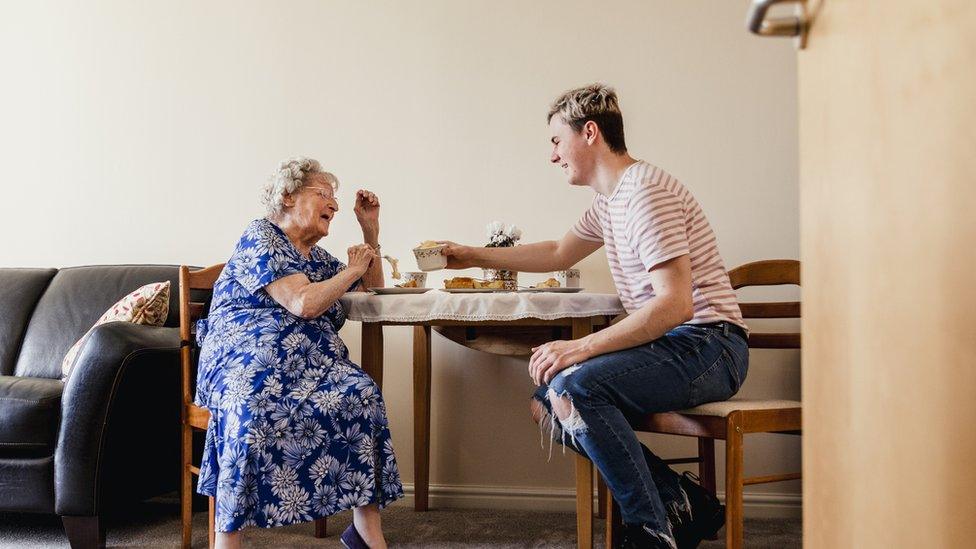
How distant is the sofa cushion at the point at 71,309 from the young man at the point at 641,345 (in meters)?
1.62

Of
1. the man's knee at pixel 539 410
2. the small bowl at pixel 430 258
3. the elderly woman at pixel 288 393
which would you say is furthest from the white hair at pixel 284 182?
the man's knee at pixel 539 410

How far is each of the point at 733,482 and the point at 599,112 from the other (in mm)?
872

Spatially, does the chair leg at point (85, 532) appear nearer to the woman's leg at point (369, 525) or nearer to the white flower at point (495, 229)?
the woman's leg at point (369, 525)

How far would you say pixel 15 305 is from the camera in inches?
122

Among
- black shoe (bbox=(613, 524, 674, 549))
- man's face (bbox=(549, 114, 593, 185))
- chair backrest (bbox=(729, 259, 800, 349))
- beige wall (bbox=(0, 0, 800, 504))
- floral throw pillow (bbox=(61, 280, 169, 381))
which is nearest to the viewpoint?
black shoe (bbox=(613, 524, 674, 549))

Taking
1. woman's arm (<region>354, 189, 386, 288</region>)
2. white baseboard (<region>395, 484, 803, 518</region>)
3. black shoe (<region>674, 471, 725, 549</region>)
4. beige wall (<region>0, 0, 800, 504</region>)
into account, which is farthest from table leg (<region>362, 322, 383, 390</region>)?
black shoe (<region>674, 471, 725, 549</region>)

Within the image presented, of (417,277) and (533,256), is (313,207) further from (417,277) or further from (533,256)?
(533,256)

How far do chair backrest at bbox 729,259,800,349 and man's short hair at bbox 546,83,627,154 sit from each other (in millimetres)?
681

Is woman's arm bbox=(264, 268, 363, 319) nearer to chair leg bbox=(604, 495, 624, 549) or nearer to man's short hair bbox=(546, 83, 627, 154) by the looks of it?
man's short hair bbox=(546, 83, 627, 154)

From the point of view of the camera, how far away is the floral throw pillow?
8.85 feet

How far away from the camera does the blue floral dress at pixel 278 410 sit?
1984 mm

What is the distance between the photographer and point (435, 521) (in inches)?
106

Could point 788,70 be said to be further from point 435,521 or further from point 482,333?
point 435,521

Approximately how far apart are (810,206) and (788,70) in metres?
2.10
